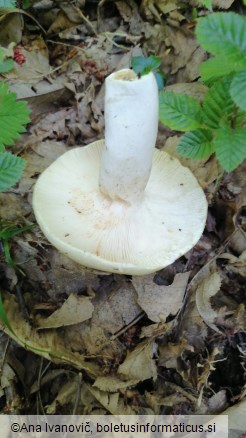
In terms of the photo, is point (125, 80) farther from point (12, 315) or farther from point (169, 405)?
point (169, 405)

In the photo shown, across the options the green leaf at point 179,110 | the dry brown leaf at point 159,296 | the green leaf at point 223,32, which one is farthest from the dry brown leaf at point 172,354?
the green leaf at point 223,32

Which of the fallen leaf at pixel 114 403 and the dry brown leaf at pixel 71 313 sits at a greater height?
the dry brown leaf at pixel 71 313

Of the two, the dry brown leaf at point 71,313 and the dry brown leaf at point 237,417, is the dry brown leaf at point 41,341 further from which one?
the dry brown leaf at point 237,417

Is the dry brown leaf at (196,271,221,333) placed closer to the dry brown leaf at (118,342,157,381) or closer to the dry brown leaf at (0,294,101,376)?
the dry brown leaf at (118,342,157,381)

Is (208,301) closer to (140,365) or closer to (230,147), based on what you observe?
(140,365)

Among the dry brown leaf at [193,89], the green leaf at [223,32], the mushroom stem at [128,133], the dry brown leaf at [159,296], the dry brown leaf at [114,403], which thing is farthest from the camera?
the dry brown leaf at [193,89]

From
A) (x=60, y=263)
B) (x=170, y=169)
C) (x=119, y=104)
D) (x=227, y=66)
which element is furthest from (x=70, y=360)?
(x=227, y=66)

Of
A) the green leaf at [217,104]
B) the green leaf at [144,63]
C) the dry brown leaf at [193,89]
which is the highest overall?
the green leaf at [217,104]

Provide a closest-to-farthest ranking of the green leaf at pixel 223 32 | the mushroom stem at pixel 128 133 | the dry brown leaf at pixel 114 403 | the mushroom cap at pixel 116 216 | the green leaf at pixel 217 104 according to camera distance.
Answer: the green leaf at pixel 223 32, the mushroom stem at pixel 128 133, the green leaf at pixel 217 104, the mushroom cap at pixel 116 216, the dry brown leaf at pixel 114 403

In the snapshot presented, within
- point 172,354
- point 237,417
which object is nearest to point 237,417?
point 237,417
